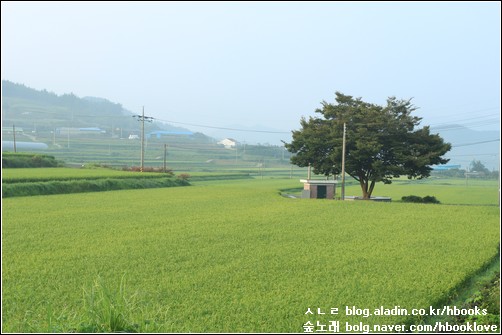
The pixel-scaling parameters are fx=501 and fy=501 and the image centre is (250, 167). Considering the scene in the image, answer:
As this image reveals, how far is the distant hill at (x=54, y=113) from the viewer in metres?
98.1

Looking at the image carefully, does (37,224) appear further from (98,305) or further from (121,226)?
(98,305)

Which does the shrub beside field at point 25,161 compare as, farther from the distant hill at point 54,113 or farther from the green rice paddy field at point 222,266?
the distant hill at point 54,113

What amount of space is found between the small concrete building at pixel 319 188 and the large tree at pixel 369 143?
149 cm

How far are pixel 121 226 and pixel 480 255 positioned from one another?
7.57 m

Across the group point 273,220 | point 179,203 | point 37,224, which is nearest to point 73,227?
point 37,224

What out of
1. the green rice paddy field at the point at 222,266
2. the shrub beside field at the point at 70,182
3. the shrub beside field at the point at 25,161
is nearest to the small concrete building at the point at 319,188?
the shrub beside field at the point at 70,182

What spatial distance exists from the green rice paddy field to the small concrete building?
29.0ft

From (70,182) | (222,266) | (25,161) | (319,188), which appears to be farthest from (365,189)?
(25,161)

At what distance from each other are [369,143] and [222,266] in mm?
17071

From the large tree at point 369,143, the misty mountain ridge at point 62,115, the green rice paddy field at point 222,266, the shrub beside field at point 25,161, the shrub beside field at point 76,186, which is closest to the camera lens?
the green rice paddy field at point 222,266

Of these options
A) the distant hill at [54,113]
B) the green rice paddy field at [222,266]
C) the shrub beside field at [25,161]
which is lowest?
the green rice paddy field at [222,266]

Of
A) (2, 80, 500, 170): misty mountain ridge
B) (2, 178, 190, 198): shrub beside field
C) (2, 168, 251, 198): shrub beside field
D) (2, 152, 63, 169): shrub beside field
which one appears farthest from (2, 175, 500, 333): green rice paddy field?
(2, 80, 500, 170): misty mountain ridge

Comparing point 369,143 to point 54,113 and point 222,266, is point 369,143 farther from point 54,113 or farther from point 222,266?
point 54,113

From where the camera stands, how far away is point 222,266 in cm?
729
